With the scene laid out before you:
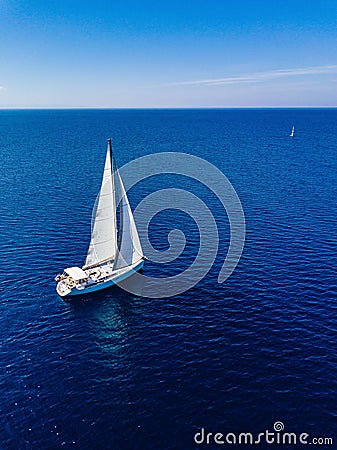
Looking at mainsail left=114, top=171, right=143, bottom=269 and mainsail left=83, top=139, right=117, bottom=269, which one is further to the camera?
mainsail left=114, top=171, right=143, bottom=269

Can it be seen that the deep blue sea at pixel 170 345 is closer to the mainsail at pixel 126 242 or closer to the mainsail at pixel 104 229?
the mainsail at pixel 126 242

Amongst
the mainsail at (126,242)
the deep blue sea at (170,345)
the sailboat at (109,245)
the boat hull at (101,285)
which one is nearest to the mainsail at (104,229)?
the sailboat at (109,245)

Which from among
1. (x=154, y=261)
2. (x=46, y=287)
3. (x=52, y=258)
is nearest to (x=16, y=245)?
(x=52, y=258)

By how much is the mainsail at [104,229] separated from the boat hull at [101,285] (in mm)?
4965

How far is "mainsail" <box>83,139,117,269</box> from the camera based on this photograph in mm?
70875

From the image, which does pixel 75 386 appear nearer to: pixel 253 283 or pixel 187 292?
pixel 187 292

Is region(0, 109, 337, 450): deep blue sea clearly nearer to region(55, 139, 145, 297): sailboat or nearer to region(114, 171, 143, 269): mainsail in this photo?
region(55, 139, 145, 297): sailboat

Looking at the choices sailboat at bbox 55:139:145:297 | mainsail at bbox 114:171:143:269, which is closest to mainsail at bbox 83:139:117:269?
sailboat at bbox 55:139:145:297

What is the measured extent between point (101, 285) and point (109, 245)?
881 centimetres

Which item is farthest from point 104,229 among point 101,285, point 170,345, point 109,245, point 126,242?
point 170,345

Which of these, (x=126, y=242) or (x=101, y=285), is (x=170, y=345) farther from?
(x=126, y=242)

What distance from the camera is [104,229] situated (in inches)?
2884

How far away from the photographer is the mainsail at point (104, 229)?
233ft

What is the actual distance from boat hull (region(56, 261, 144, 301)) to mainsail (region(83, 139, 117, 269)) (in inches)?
195
